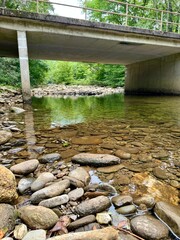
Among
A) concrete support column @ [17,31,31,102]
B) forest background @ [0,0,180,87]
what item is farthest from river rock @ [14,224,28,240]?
forest background @ [0,0,180,87]

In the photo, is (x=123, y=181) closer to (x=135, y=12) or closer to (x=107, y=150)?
(x=107, y=150)

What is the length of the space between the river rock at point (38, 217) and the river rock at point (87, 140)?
1.82m

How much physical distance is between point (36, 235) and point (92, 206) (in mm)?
450

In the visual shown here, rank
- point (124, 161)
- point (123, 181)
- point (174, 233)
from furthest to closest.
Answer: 1. point (124, 161)
2. point (123, 181)
3. point (174, 233)

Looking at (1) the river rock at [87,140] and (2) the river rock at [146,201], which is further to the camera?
(1) the river rock at [87,140]

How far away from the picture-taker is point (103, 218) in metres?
1.33

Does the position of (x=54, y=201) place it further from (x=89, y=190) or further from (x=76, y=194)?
(x=89, y=190)

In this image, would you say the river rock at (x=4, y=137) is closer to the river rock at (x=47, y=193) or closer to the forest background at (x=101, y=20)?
the river rock at (x=47, y=193)

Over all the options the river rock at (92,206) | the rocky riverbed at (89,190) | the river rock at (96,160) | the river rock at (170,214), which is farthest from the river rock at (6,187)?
the river rock at (170,214)

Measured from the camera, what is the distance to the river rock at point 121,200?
1.51 meters

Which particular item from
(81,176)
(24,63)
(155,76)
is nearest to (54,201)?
(81,176)

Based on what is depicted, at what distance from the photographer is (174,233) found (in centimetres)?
125

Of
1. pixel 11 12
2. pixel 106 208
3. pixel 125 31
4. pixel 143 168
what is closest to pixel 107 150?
pixel 143 168

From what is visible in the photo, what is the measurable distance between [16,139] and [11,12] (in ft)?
19.2
